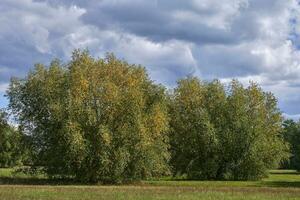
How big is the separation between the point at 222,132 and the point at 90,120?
25373mm

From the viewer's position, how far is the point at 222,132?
260 feet

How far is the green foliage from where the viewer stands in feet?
196

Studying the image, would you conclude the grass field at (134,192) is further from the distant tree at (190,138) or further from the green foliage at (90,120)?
the distant tree at (190,138)

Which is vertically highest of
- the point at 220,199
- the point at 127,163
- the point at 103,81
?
the point at 103,81

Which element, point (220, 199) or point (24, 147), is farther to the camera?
point (24, 147)

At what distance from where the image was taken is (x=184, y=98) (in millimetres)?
80812

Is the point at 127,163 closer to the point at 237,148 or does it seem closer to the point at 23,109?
the point at 23,109

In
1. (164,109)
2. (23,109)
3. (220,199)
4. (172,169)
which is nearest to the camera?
(220,199)

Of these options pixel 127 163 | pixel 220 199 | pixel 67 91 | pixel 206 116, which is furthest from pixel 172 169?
pixel 220 199

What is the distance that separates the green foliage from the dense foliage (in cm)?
1478

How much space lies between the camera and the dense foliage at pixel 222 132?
3076 inches

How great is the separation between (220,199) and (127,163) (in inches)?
1039

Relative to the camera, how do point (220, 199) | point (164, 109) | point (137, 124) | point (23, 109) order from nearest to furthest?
point (220, 199) → point (137, 124) → point (23, 109) → point (164, 109)

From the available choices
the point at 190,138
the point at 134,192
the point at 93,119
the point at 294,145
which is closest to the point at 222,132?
the point at 190,138
